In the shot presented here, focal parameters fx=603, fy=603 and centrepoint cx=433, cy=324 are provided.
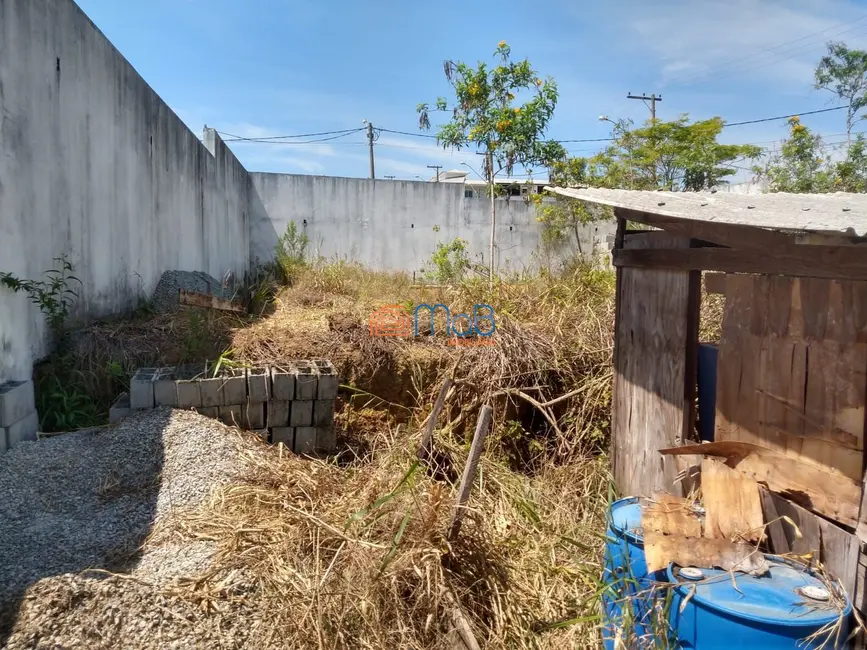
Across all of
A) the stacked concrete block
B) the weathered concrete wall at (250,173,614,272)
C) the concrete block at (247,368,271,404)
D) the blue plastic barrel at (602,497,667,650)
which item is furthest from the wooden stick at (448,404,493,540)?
the weathered concrete wall at (250,173,614,272)

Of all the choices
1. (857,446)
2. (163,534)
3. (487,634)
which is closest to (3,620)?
(163,534)

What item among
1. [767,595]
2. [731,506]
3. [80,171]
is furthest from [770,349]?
[80,171]

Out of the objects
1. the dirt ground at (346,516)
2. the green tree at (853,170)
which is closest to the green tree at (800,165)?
the green tree at (853,170)

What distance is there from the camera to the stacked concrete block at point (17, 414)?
3615 millimetres

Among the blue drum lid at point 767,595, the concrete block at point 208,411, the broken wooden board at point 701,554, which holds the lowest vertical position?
the blue drum lid at point 767,595

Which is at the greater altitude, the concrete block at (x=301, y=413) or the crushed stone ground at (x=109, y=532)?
the concrete block at (x=301, y=413)

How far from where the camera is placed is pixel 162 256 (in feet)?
23.7

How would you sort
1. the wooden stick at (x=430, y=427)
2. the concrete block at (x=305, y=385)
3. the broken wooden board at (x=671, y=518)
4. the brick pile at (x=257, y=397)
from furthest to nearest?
the concrete block at (x=305, y=385) < the brick pile at (x=257, y=397) < the wooden stick at (x=430, y=427) < the broken wooden board at (x=671, y=518)

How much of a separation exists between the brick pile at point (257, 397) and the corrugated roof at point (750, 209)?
7.44ft

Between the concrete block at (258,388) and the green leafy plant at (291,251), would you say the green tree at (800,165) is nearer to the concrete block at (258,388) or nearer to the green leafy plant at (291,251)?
the green leafy plant at (291,251)

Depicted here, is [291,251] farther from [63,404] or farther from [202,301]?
[63,404]

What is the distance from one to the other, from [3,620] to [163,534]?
79cm

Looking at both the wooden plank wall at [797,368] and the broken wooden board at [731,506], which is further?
the broken wooden board at [731,506]

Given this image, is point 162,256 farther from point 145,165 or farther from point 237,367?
point 237,367
